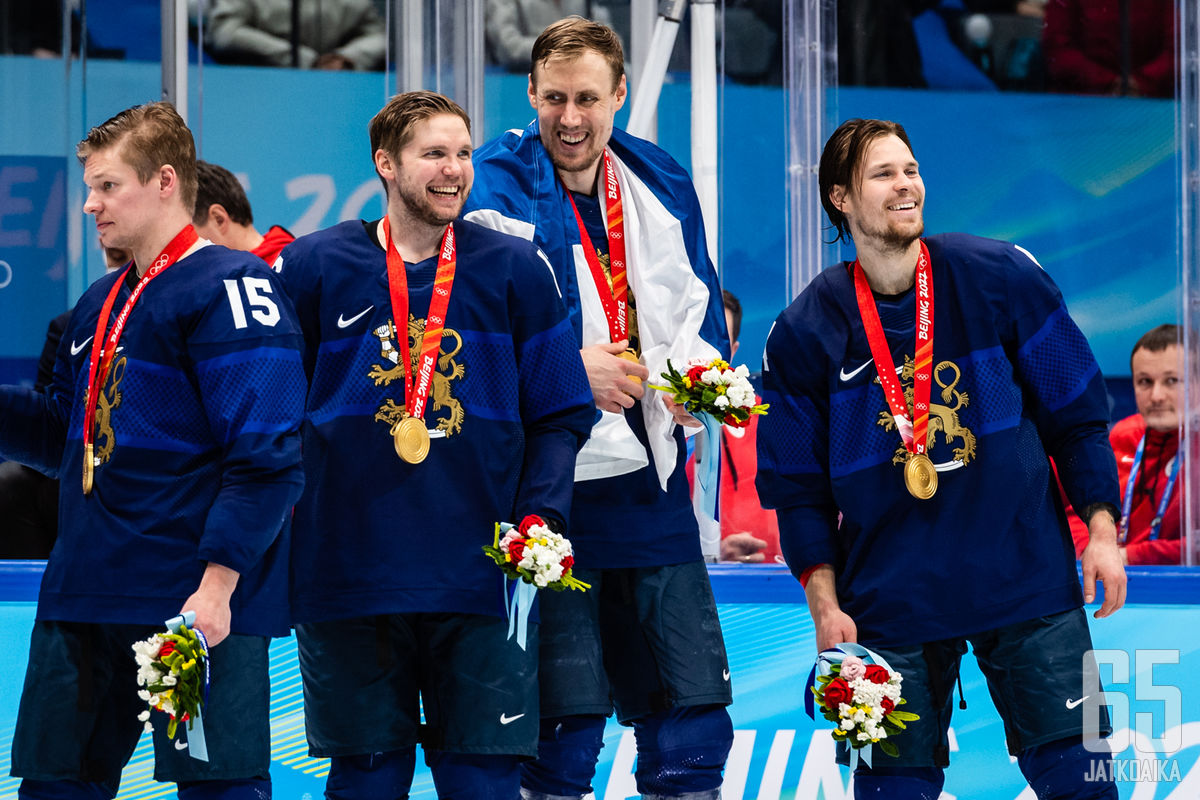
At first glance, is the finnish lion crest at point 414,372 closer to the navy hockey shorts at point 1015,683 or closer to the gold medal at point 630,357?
the gold medal at point 630,357

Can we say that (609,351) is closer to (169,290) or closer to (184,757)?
(169,290)

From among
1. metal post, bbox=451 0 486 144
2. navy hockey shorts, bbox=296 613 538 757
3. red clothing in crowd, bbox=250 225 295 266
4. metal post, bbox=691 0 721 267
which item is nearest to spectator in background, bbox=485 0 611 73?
metal post, bbox=451 0 486 144

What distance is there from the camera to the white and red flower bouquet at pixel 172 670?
3.02 meters

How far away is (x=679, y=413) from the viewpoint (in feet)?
13.1

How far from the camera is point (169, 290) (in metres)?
3.32

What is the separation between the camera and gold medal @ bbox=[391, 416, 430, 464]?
346cm

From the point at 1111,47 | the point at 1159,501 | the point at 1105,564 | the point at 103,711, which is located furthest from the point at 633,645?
the point at 1111,47

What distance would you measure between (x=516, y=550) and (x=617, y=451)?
64cm

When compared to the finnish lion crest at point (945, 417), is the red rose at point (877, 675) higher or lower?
lower

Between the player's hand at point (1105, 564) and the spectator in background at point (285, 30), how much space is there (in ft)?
15.3

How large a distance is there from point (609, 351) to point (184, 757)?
1410mm

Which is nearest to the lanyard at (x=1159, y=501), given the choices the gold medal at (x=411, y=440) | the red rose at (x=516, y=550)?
the red rose at (x=516, y=550)

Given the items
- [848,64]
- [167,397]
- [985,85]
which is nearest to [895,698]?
[167,397]

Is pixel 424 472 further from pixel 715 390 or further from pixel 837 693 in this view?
pixel 837 693
